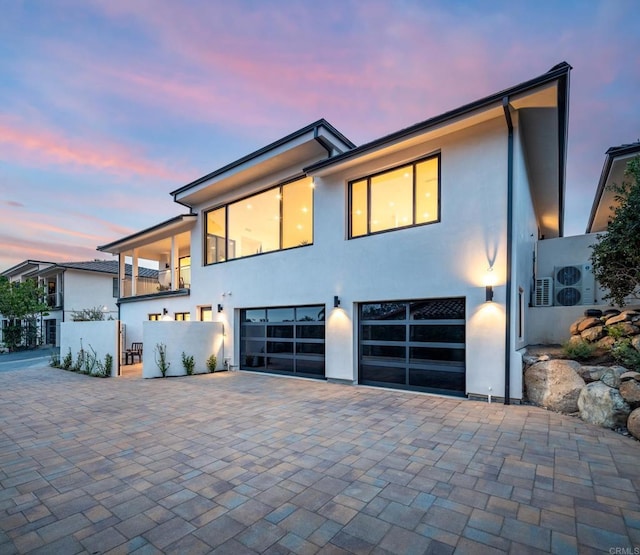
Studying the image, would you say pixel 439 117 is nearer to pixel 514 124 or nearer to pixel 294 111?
pixel 514 124

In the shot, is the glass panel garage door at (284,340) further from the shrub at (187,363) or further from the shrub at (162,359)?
the shrub at (162,359)

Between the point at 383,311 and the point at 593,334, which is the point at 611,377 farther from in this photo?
the point at 383,311

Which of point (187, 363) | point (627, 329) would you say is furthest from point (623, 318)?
point (187, 363)

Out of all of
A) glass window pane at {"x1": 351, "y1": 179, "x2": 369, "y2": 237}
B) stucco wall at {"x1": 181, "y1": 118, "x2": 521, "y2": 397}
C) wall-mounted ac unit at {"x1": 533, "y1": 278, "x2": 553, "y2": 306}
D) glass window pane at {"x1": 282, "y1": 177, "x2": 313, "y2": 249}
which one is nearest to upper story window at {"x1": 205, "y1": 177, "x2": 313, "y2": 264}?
glass window pane at {"x1": 282, "y1": 177, "x2": 313, "y2": 249}

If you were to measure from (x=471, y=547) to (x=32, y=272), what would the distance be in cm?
3295

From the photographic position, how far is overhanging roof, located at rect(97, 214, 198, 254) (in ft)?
41.2

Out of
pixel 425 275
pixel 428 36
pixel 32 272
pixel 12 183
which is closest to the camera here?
pixel 425 275

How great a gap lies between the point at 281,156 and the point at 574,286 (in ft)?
30.2

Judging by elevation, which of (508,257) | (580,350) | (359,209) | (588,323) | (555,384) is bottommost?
(555,384)

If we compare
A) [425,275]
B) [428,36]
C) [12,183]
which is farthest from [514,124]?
[12,183]

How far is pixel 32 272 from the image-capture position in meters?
25.0

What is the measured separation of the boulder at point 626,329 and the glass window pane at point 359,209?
5418mm

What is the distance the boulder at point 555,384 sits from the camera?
5445 mm

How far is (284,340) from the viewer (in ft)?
32.3
